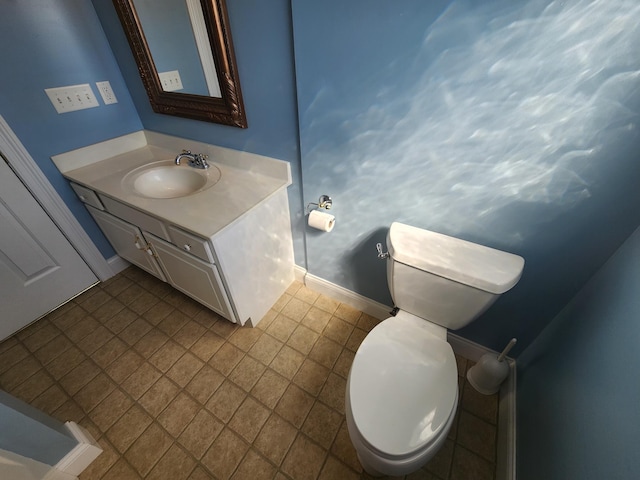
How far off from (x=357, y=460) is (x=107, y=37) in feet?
7.87

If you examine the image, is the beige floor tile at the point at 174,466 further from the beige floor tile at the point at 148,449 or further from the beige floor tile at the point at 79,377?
the beige floor tile at the point at 79,377

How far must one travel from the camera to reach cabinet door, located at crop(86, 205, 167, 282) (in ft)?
4.56

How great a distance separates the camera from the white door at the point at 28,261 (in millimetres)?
1351

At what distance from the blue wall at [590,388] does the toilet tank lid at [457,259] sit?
0.76 feet

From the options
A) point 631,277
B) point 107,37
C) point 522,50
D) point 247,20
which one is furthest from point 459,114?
point 107,37

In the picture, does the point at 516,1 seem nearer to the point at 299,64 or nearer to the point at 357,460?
the point at 299,64

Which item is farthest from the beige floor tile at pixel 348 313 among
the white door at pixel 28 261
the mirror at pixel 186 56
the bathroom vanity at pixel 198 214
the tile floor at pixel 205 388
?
the white door at pixel 28 261

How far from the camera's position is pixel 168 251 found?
127 centimetres

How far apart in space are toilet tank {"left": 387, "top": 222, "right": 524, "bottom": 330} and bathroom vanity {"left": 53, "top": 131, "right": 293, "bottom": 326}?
65 centimetres

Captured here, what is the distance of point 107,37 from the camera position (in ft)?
4.66

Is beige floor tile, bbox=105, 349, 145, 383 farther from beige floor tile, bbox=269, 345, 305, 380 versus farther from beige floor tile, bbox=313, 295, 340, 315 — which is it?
beige floor tile, bbox=313, 295, 340, 315

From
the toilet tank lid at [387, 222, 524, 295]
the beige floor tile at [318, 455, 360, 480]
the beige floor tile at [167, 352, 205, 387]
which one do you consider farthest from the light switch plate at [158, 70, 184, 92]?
the beige floor tile at [318, 455, 360, 480]

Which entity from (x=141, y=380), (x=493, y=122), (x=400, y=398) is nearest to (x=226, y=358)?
(x=141, y=380)

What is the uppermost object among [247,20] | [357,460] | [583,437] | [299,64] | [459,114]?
[247,20]
